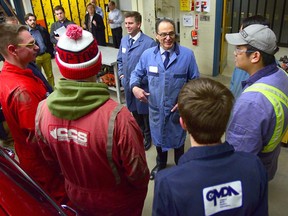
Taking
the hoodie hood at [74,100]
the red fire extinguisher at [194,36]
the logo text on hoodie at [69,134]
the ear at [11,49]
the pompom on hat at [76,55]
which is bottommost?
the red fire extinguisher at [194,36]

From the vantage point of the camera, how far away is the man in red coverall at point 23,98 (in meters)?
1.54

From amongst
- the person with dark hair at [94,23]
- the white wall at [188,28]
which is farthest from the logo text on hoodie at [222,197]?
the person with dark hair at [94,23]

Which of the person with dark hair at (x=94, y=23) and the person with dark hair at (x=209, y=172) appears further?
the person with dark hair at (x=94, y=23)

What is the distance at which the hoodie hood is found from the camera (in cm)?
114

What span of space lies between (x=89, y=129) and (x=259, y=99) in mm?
902

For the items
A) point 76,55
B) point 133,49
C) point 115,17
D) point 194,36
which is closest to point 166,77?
point 133,49

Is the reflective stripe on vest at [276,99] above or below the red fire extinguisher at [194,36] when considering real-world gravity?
above

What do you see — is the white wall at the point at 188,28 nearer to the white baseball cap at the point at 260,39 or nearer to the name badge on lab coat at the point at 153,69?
the name badge on lab coat at the point at 153,69

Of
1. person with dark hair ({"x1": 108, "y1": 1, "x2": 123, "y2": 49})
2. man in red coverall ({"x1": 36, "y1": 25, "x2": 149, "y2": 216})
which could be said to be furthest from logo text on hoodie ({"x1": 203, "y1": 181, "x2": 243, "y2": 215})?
person with dark hair ({"x1": 108, "y1": 1, "x2": 123, "y2": 49})

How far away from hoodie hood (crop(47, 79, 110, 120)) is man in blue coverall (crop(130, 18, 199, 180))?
1.12 m

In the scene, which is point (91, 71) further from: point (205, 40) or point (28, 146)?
point (205, 40)

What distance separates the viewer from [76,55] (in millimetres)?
1158

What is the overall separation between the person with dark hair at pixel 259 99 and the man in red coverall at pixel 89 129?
0.58 meters

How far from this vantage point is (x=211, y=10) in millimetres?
4480
